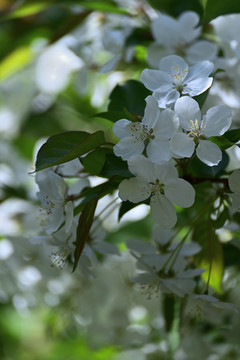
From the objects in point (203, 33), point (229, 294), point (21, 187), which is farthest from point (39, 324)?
point (203, 33)

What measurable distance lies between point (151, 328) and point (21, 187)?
0.34 m

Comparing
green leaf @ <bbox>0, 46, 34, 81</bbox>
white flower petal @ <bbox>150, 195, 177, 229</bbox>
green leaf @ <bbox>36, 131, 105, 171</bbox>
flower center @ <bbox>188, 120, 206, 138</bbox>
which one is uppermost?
green leaf @ <bbox>36, 131, 105, 171</bbox>

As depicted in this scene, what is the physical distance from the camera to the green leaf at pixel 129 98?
1.78ft

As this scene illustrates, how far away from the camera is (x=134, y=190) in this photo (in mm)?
433

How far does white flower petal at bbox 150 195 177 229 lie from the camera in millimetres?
437

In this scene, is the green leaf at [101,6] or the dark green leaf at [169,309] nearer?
the dark green leaf at [169,309]

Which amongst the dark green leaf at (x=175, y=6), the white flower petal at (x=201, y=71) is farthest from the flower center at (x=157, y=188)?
the dark green leaf at (x=175, y=6)

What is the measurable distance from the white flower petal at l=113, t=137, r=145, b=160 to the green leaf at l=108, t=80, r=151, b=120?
11 centimetres

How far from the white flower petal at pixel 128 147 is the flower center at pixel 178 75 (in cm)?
8

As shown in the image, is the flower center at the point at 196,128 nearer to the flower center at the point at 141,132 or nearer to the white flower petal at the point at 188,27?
the flower center at the point at 141,132

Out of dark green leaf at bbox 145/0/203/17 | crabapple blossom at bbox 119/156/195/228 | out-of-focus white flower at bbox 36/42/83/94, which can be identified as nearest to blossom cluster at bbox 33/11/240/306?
crabapple blossom at bbox 119/156/195/228

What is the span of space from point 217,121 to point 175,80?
2.4 inches

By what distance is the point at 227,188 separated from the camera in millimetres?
460

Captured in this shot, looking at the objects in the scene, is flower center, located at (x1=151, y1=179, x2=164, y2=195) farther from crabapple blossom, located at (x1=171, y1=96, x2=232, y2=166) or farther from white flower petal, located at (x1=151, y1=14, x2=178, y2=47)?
white flower petal, located at (x1=151, y1=14, x2=178, y2=47)
